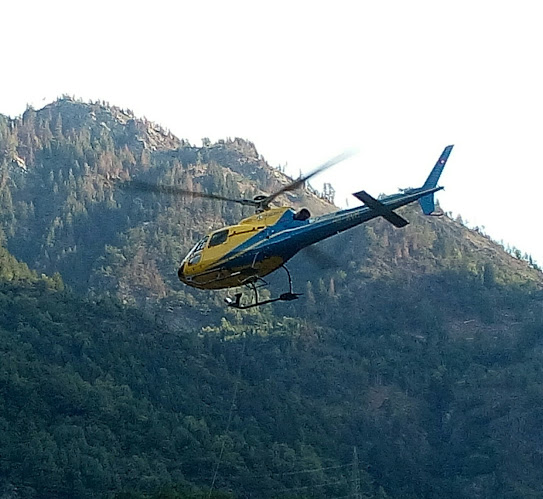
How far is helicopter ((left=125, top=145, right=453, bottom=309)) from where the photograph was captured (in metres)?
30.0

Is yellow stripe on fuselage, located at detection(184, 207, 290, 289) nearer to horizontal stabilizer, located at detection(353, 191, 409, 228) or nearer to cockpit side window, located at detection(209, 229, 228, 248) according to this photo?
cockpit side window, located at detection(209, 229, 228, 248)

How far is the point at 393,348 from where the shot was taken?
350 feet

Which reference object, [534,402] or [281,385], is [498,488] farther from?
[281,385]

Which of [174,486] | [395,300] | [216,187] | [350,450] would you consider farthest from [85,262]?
[174,486]

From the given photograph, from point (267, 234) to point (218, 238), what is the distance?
1.64 metres

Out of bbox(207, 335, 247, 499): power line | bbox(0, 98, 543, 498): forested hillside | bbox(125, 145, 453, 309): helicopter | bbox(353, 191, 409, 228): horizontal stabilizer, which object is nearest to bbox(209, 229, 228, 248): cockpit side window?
bbox(125, 145, 453, 309): helicopter

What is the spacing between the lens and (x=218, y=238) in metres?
31.6

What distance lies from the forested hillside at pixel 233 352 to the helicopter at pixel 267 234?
1.01 meters

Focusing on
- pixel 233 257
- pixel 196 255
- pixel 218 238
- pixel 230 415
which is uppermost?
pixel 218 238

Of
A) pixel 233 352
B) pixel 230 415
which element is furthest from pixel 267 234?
pixel 233 352

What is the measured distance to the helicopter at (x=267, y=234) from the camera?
98.4ft

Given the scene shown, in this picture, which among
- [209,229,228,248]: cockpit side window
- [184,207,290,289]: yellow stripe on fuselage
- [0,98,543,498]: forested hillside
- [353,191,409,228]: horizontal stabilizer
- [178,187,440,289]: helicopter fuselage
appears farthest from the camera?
[0,98,543,498]: forested hillside

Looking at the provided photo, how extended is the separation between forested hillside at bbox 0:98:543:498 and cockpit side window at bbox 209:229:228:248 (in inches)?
104

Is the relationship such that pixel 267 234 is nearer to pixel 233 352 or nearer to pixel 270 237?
pixel 270 237
